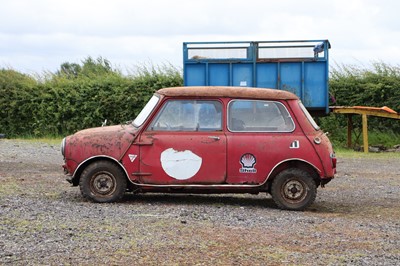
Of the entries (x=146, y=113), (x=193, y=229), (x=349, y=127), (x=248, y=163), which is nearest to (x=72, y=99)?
(x=349, y=127)

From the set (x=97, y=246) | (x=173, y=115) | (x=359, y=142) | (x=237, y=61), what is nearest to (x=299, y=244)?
(x=97, y=246)

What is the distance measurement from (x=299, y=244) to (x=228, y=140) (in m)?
3.02

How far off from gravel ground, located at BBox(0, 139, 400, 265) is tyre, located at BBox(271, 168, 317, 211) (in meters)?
0.21

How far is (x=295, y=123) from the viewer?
11.0 metres

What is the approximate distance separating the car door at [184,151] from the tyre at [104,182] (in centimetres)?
34

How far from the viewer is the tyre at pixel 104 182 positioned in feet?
35.9

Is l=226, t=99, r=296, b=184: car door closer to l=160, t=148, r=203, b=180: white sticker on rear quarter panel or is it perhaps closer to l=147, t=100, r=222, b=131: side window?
l=147, t=100, r=222, b=131: side window

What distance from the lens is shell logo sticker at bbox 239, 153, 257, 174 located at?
35.5ft

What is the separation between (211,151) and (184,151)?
1.24ft

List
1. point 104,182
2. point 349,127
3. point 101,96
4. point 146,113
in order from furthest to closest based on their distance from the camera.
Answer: point 101,96 < point 349,127 < point 146,113 < point 104,182

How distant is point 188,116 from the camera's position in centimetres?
1109

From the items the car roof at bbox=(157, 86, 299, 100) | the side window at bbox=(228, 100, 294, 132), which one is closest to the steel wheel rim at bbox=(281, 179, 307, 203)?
the side window at bbox=(228, 100, 294, 132)

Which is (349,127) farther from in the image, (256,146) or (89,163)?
(89,163)

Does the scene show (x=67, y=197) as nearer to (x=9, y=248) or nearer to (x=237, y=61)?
(x=9, y=248)
